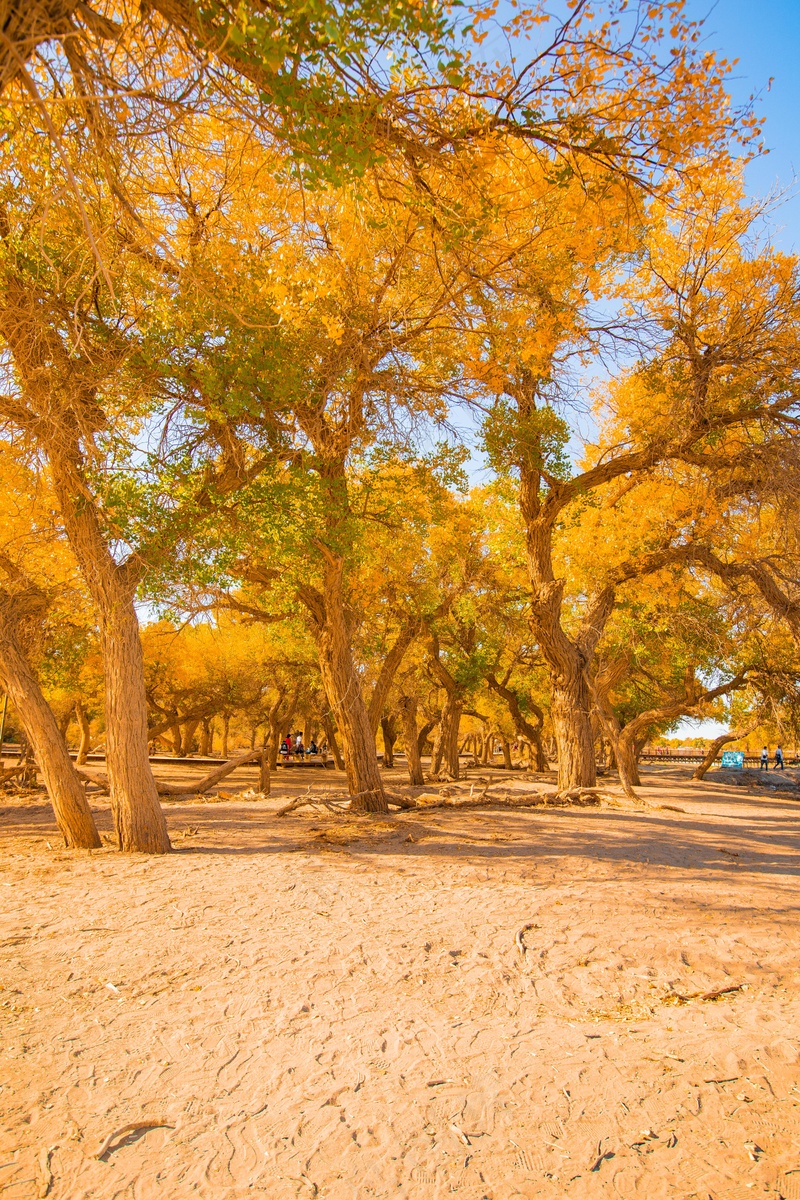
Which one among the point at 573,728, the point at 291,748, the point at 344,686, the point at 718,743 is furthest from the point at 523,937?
the point at 291,748

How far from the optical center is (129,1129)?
2.53 m

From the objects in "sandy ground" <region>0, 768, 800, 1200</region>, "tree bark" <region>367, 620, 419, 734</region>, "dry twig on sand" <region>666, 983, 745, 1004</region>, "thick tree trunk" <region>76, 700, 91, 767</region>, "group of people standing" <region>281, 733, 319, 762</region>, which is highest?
"tree bark" <region>367, 620, 419, 734</region>

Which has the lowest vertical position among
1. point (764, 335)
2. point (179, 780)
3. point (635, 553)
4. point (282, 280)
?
point (179, 780)

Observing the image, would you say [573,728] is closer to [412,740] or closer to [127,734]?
[127,734]

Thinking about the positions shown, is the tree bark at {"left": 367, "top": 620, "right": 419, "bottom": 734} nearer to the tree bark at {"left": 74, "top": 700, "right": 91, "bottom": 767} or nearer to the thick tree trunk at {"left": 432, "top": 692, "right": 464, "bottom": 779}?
the thick tree trunk at {"left": 432, "top": 692, "right": 464, "bottom": 779}

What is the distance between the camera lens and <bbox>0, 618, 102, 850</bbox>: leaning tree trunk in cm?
755

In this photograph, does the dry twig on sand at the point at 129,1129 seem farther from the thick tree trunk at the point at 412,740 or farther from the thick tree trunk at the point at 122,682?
the thick tree trunk at the point at 412,740

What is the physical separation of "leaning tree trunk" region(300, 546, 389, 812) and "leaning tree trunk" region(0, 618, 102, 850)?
3.55 meters

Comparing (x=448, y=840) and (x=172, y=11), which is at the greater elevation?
(x=172, y=11)

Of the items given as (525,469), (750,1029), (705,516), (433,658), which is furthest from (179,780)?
(750,1029)

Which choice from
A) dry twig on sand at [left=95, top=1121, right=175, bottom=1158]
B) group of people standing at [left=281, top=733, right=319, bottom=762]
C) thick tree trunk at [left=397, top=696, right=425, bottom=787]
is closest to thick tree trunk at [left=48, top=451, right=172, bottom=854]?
dry twig on sand at [left=95, top=1121, right=175, bottom=1158]

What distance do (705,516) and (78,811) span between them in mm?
8931

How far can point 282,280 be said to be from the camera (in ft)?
19.7

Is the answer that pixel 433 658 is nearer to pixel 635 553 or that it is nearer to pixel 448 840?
pixel 635 553
